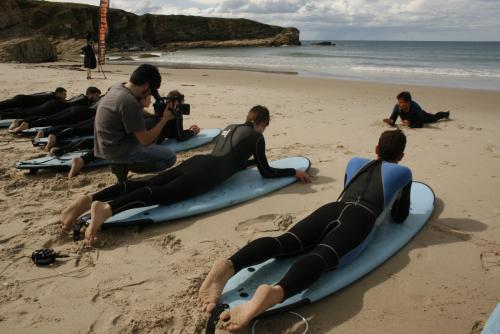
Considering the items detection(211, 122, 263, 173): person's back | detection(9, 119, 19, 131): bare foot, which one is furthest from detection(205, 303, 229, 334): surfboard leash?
detection(9, 119, 19, 131): bare foot

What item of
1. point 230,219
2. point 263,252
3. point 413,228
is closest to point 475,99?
point 413,228

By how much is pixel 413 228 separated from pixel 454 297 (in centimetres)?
81

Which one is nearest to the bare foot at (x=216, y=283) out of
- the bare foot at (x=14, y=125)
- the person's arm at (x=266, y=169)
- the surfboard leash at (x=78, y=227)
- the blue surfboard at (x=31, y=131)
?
the surfboard leash at (x=78, y=227)

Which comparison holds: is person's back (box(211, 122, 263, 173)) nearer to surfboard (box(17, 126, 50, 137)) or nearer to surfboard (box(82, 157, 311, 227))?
surfboard (box(82, 157, 311, 227))

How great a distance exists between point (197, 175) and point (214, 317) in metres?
1.78

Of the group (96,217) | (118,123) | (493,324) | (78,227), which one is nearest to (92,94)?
(118,123)

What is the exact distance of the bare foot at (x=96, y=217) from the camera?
123 inches

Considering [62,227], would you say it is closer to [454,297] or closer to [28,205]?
[28,205]

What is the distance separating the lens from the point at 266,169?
167 inches

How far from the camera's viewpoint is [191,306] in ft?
8.13

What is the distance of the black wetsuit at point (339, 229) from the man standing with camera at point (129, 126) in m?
1.82

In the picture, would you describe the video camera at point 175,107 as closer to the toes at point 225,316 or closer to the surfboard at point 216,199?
the surfboard at point 216,199

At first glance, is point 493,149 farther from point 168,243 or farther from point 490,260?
point 168,243

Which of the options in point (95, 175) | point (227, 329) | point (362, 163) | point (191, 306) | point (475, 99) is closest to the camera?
point (227, 329)
